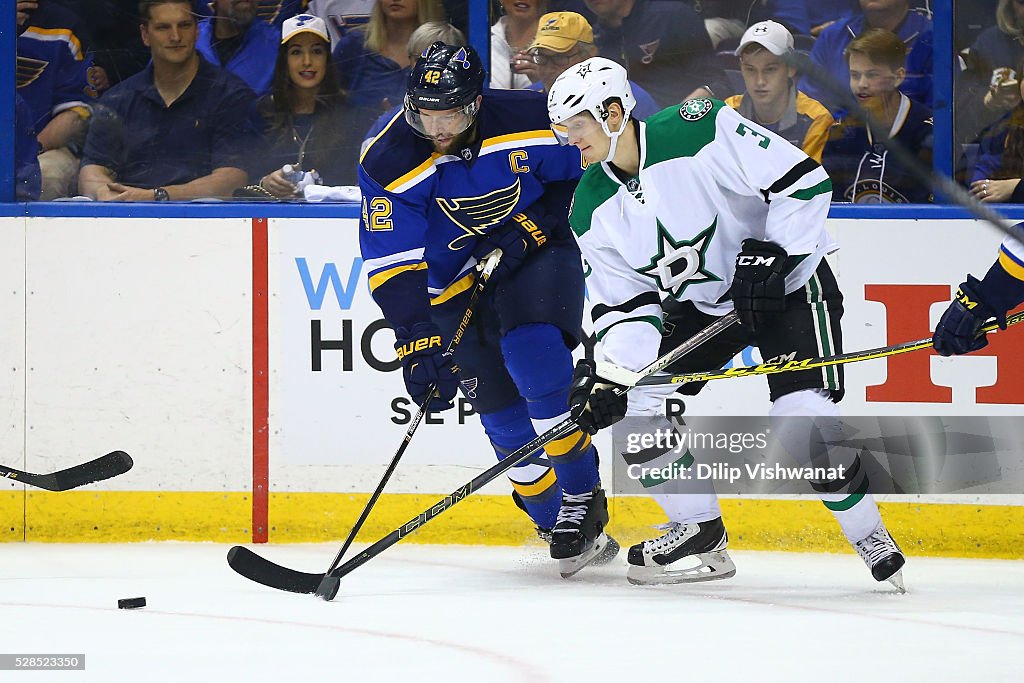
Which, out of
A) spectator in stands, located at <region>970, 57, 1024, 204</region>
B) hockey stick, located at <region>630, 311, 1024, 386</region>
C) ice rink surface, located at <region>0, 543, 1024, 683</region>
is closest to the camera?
ice rink surface, located at <region>0, 543, 1024, 683</region>

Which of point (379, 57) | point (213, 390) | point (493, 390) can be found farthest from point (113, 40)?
point (493, 390)

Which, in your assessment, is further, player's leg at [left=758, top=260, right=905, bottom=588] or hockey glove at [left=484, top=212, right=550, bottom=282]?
hockey glove at [left=484, top=212, right=550, bottom=282]

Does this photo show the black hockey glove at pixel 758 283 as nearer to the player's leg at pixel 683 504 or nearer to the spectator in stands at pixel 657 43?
the player's leg at pixel 683 504

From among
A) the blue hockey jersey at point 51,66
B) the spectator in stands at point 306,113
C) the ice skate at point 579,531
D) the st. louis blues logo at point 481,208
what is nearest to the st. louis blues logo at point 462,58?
the st. louis blues logo at point 481,208

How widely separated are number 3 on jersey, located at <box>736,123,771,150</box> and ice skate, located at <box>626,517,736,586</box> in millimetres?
993

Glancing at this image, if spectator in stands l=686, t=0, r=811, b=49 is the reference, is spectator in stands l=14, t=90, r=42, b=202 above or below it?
below

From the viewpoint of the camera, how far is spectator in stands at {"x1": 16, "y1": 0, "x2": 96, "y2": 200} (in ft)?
14.8

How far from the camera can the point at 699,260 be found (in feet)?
11.4

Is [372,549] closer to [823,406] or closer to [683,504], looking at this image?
[683,504]

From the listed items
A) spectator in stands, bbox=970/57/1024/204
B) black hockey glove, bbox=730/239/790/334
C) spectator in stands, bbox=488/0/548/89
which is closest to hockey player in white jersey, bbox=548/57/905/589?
black hockey glove, bbox=730/239/790/334

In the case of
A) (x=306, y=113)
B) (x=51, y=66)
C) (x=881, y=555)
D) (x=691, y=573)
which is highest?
(x=51, y=66)

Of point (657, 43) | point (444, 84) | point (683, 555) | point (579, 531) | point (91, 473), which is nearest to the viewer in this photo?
point (444, 84)

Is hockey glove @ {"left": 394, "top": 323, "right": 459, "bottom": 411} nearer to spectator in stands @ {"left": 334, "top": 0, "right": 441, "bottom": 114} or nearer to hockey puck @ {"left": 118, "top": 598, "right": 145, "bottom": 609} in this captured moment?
hockey puck @ {"left": 118, "top": 598, "right": 145, "bottom": 609}

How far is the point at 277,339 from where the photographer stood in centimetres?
436
